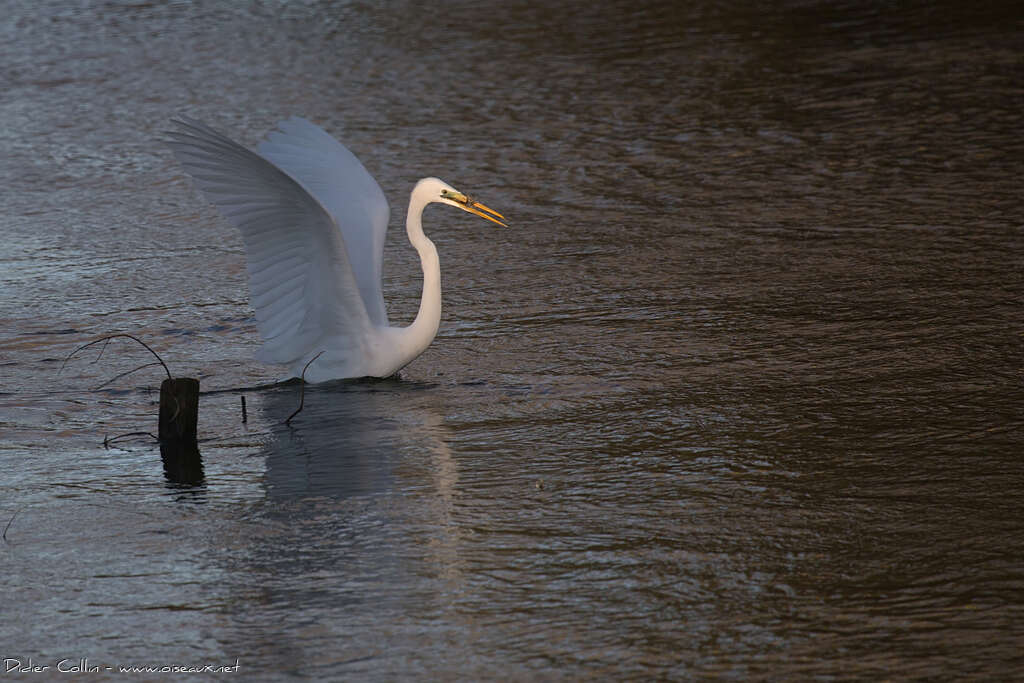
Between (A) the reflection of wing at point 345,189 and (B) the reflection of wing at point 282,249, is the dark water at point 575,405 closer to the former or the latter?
(B) the reflection of wing at point 282,249

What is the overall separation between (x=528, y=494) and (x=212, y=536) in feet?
3.47

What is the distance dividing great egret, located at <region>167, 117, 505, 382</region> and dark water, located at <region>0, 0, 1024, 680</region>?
0.19 m

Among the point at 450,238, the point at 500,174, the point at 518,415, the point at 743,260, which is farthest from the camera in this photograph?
the point at 500,174

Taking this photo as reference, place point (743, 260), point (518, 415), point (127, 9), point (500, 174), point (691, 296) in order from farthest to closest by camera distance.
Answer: point (127, 9), point (500, 174), point (743, 260), point (691, 296), point (518, 415)

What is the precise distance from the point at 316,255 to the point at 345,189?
1225 mm

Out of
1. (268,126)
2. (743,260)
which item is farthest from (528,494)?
(268,126)

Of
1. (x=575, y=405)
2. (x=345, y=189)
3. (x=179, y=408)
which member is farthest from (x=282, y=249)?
(x=575, y=405)

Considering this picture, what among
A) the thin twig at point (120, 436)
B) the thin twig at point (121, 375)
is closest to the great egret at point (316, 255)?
the thin twig at point (121, 375)

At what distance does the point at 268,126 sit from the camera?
11844 millimetres

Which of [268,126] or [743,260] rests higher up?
[268,126]

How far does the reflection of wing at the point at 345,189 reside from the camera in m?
6.79

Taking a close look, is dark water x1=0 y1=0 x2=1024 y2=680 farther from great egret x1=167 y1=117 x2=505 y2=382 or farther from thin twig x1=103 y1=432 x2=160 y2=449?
great egret x1=167 y1=117 x2=505 y2=382

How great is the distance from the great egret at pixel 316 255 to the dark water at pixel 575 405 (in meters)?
0.19

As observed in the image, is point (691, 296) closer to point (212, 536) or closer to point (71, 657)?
point (212, 536)
